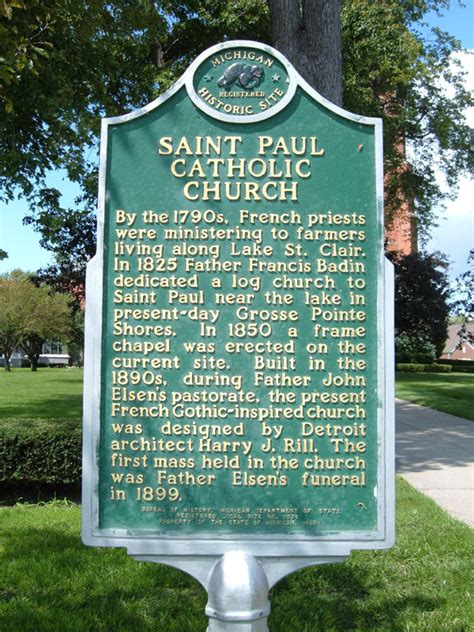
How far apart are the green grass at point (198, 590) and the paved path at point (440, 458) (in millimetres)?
1532

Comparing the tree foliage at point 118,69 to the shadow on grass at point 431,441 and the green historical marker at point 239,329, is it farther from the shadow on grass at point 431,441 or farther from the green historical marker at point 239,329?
the shadow on grass at point 431,441

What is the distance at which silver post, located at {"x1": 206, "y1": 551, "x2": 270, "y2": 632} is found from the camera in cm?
277

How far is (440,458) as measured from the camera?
1019cm

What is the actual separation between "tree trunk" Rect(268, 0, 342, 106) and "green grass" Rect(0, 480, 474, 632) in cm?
438

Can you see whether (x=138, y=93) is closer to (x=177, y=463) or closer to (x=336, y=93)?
(x=336, y=93)

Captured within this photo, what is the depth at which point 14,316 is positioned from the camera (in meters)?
45.2

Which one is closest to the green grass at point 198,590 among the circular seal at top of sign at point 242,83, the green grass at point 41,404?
the circular seal at top of sign at point 242,83

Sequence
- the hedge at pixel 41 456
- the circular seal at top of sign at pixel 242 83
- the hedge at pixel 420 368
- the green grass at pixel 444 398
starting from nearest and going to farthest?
the circular seal at top of sign at pixel 242 83 < the hedge at pixel 41 456 < the green grass at pixel 444 398 < the hedge at pixel 420 368

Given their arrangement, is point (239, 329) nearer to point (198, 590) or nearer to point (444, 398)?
point (198, 590)

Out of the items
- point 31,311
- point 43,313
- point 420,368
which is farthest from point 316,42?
point 31,311

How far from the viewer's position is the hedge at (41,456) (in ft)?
24.2

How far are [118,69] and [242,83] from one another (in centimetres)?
968

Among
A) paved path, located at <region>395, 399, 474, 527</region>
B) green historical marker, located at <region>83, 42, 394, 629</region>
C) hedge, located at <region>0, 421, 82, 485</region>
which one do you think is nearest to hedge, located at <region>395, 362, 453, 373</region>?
paved path, located at <region>395, 399, 474, 527</region>

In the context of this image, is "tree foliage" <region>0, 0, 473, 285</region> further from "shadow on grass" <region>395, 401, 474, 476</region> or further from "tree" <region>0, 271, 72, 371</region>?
"tree" <region>0, 271, 72, 371</region>
